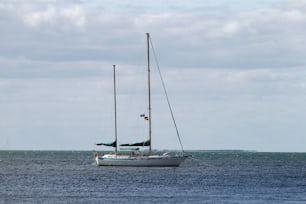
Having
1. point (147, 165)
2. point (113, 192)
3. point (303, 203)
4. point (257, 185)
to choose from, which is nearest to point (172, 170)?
point (147, 165)

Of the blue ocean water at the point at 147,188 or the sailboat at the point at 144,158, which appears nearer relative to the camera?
the blue ocean water at the point at 147,188

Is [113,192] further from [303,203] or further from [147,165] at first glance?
[147,165]

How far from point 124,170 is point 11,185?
3433 centimetres

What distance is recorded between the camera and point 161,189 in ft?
276

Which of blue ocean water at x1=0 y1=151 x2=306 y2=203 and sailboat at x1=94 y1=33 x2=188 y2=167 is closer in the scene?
blue ocean water at x1=0 y1=151 x2=306 y2=203

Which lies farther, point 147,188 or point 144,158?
point 144,158

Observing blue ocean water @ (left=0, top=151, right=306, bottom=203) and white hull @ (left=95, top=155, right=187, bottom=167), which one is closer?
blue ocean water @ (left=0, top=151, right=306, bottom=203)

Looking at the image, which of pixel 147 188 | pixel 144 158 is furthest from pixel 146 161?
pixel 147 188

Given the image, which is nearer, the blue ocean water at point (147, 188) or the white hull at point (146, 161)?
the blue ocean water at point (147, 188)

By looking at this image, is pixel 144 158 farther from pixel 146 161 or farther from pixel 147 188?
pixel 147 188

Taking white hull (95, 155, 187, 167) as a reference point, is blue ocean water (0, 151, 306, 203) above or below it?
below

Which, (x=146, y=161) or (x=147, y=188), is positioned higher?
(x=146, y=161)

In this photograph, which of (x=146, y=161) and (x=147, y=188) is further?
(x=146, y=161)

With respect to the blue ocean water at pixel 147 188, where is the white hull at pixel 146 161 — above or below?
above
